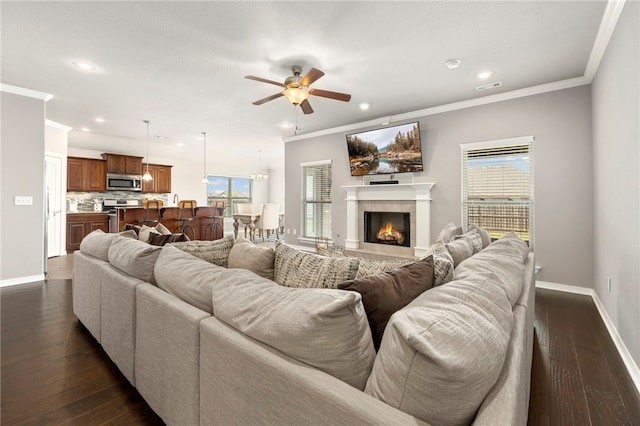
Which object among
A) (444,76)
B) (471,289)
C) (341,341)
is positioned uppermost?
(444,76)

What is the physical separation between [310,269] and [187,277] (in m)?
0.60

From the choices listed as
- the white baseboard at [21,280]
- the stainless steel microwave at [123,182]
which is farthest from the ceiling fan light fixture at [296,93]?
the stainless steel microwave at [123,182]

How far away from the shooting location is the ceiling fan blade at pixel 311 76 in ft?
9.61

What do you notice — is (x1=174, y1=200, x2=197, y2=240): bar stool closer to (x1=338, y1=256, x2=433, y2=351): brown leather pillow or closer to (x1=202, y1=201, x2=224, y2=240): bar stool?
(x1=202, y1=201, x2=224, y2=240): bar stool

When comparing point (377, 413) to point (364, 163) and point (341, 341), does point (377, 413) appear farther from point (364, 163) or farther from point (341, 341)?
point (364, 163)

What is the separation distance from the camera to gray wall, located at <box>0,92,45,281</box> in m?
3.96

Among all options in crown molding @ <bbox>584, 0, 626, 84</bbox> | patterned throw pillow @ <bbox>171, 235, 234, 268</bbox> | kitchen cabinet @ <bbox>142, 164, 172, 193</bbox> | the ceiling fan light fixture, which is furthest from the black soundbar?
kitchen cabinet @ <bbox>142, 164, 172, 193</bbox>

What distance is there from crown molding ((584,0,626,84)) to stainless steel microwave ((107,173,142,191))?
865 cm

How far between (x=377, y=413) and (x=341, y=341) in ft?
0.68

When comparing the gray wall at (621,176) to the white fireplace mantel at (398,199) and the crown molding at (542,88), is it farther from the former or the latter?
the white fireplace mantel at (398,199)

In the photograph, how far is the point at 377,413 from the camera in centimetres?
66

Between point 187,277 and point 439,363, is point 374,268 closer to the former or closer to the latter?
point 439,363

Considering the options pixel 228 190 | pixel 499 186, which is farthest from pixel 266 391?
pixel 228 190

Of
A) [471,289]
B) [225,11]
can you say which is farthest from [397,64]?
[471,289]
